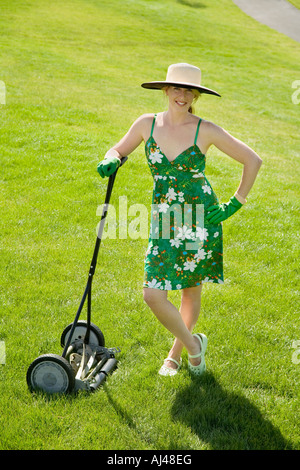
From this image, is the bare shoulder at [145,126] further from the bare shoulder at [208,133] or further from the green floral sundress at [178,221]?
the bare shoulder at [208,133]

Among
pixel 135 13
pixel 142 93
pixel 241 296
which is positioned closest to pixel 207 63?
pixel 142 93

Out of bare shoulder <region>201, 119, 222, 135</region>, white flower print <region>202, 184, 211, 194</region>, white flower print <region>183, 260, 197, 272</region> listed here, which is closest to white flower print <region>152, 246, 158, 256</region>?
white flower print <region>183, 260, 197, 272</region>

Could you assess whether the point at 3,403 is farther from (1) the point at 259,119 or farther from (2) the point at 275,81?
(2) the point at 275,81

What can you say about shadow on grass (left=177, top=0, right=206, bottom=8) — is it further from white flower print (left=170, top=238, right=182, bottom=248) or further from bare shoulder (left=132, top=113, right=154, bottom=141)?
white flower print (left=170, top=238, right=182, bottom=248)

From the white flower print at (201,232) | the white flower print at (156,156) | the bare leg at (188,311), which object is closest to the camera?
the white flower print at (156,156)

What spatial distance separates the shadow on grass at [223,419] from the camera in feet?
11.6

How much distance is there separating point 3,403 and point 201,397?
4.52 feet

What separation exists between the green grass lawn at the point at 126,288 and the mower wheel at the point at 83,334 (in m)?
0.16

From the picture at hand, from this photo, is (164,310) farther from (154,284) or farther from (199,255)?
(199,255)

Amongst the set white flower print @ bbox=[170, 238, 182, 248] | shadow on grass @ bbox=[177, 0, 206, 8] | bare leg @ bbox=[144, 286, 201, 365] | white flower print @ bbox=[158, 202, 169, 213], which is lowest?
bare leg @ bbox=[144, 286, 201, 365]

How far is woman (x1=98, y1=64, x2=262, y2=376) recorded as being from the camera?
3824 millimetres

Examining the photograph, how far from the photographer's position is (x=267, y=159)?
37.7 ft

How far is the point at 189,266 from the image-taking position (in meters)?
3.96

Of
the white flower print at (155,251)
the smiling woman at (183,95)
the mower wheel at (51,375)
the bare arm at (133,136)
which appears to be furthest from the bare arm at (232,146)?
the mower wheel at (51,375)
